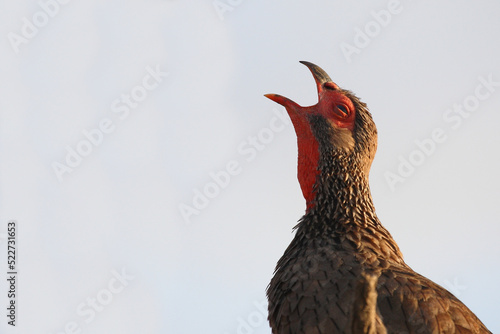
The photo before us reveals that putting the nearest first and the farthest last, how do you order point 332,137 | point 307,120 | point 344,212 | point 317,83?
1. point 344,212
2. point 332,137
3. point 307,120
4. point 317,83

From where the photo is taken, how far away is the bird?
3775 millimetres

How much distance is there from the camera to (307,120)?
17.3 ft

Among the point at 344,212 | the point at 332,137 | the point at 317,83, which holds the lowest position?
the point at 344,212

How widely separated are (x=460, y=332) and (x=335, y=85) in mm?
2417

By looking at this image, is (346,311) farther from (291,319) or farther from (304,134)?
(304,134)

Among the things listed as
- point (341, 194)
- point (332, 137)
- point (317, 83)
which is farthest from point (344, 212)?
point (317, 83)

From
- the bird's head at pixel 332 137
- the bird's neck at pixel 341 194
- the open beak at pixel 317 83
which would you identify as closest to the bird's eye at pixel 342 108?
the bird's head at pixel 332 137

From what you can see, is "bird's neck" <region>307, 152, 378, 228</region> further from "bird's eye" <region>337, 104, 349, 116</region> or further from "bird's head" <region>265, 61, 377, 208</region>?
"bird's eye" <region>337, 104, 349, 116</region>

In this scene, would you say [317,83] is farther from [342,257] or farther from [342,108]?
[342,257]

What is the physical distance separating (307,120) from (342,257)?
1381mm

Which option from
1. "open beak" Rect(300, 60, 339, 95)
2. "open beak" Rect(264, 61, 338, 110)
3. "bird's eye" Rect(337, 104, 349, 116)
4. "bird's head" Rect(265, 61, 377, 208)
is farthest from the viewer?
"open beak" Rect(300, 60, 339, 95)

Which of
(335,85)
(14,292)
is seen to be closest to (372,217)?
(335,85)

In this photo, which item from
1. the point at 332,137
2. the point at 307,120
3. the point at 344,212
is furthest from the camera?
the point at 307,120

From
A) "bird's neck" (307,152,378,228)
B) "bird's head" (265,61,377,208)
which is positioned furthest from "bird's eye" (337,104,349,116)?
"bird's neck" (307,152,378,228)
